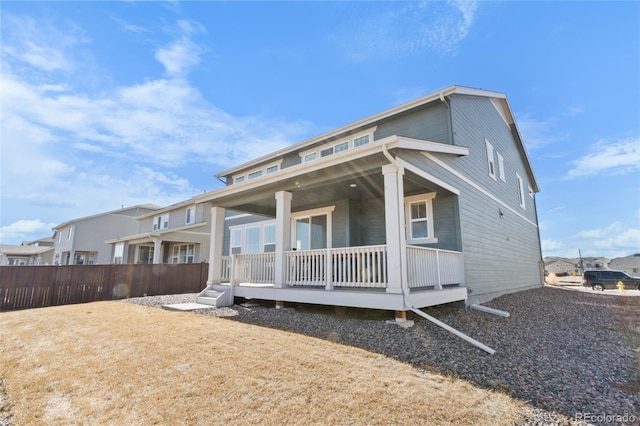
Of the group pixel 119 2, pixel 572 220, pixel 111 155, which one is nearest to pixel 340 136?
pixel 119 2

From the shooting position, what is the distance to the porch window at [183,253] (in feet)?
69.6

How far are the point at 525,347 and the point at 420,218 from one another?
189 inches

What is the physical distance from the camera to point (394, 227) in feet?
20.3

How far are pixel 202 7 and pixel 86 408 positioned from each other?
10269 mm

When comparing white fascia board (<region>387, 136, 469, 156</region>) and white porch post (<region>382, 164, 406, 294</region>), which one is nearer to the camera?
white porch post (<region>382, 164, 406, 294</region>)

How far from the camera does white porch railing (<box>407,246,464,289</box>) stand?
21.6 feet

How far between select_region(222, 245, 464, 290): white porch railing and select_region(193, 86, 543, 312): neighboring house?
0.03 m

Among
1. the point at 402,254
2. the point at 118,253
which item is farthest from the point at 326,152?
the point at 118,253

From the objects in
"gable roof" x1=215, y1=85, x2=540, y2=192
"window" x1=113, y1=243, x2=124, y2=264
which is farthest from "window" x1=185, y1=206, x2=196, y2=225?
"window" x1=113, y1=243, x2=124, y2=264

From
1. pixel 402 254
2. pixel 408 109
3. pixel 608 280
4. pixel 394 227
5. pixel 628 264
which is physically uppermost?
pixel 408 109

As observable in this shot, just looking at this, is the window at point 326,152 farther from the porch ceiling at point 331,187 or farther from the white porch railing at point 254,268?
the white porch railing at point 254,268

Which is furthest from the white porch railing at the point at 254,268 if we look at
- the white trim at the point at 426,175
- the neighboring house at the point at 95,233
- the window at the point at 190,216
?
the neighboring house at the point at 95,233

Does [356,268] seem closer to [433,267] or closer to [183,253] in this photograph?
[433,267]

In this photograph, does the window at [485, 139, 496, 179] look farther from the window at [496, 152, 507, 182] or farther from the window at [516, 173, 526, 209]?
the window at [516, 173, 526, 209]
